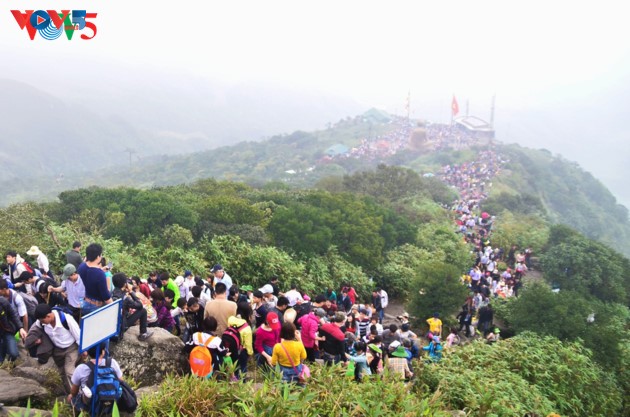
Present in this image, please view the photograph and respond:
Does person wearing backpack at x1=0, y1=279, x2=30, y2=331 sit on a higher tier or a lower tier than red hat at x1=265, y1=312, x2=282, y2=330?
higher

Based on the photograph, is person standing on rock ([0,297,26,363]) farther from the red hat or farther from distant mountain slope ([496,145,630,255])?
distant mountain slope ([496,145,630,255])

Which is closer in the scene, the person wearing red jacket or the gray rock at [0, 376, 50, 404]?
the gray rock at [0, 376, 50, 404]

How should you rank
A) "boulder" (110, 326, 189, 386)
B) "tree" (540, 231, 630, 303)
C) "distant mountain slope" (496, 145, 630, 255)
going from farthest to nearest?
"distant mountain slope" (496, 145, 630, 255) → "tree" (540, 231, 630, 303) → "boulder" (110, 326, 189, 386)

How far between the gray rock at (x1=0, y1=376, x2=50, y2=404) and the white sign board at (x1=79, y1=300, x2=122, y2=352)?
1.89 meters

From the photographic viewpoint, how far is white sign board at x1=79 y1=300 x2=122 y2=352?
158 inches

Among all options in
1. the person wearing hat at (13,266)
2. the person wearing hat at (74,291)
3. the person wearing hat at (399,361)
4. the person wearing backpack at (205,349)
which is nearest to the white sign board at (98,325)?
the person wearing backpack at (205,349)

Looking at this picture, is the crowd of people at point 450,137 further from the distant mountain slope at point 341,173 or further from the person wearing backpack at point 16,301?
the person wearing backpack at point 16,301

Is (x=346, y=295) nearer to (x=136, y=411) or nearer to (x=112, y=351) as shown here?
(x=112, y=351)

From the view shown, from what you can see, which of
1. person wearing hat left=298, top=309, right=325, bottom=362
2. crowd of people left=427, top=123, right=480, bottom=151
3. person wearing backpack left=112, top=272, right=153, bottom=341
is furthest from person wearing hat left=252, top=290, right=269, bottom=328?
crowd of people left=427, top=123, right=480, bottom=151

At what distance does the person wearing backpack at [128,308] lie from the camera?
20.0 ft

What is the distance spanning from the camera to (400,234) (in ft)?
78.1

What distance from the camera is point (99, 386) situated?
14.7 ft

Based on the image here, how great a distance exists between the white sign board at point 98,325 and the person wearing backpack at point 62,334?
3.67 ft

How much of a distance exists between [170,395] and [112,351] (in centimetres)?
151
